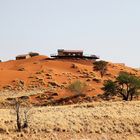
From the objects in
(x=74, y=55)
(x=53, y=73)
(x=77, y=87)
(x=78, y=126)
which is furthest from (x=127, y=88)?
(x=74, y=55)

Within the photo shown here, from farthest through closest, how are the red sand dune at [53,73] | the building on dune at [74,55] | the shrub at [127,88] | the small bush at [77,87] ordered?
the building on dune at [74,55] → the red sand dune at [53,73] → the small bush at [77,87] → the shrub at [127,88]

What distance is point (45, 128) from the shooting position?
109 ft

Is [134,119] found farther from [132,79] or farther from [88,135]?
[132,79]

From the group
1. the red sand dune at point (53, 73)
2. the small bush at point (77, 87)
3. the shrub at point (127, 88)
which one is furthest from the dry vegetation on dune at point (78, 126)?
the red sand dune at point (53, 73)

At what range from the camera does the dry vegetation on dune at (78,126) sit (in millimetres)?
32344

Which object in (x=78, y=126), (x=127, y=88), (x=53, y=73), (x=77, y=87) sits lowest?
(x=53, y=73)

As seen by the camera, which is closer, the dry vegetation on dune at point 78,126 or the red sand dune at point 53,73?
the dry vegetation on dune at point 78,126

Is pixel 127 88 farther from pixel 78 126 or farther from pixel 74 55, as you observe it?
pixel 74 55

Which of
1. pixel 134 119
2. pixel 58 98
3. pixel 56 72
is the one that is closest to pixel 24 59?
pixel 56 72

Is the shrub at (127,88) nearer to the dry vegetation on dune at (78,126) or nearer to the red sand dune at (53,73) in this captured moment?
the red sand dune at (53,73)

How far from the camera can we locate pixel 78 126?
1368 inches

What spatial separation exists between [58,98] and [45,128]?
3266 cm

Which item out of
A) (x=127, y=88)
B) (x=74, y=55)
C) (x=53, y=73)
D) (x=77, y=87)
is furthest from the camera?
(x=74, y=55)

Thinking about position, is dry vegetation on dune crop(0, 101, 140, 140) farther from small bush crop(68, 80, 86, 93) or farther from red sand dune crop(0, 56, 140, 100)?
red sand dune crop(0, 56, 140, 100)
